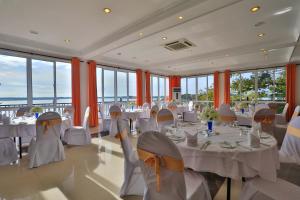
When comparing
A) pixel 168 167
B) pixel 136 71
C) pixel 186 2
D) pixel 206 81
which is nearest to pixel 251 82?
pixel 206 81

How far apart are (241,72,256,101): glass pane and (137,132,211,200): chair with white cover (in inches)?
391

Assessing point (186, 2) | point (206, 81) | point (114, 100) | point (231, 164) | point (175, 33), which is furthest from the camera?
point (206, 81)

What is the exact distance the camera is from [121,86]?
9055 millimetres

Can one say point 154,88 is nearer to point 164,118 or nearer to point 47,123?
point 164,118

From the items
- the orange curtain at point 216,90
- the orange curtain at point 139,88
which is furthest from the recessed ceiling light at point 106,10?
the orange curtain at point 216,90

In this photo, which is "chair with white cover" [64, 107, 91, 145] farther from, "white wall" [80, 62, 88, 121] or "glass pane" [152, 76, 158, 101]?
"glass pane" [152, 76, 158, 101]

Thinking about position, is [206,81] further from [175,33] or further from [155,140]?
[155,140]

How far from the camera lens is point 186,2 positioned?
3.06 m

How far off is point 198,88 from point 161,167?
10967mm

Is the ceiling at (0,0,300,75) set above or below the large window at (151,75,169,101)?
above

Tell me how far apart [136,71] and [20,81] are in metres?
5.15

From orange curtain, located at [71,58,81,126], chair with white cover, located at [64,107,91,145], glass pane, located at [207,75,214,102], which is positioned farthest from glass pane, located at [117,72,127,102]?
glass pane, located at [207,75,214,102]

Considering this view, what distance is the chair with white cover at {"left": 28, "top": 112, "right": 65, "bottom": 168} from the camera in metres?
3.05

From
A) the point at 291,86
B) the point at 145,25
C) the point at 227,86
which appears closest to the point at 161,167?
the point at 145,25
